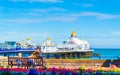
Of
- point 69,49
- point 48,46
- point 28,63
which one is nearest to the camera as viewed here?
point 28,63

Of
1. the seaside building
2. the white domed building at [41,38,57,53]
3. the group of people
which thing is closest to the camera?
the group of people

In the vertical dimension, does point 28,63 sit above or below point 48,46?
below

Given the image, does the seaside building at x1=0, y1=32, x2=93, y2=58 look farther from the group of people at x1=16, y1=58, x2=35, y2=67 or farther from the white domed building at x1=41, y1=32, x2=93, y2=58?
the group of people at x1=16, y1=58, x2=35, y2=67

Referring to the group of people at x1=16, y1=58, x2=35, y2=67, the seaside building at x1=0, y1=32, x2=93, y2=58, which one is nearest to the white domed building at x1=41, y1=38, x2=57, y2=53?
the seaside building at x1=0, y1=32, x2=93, y2=58

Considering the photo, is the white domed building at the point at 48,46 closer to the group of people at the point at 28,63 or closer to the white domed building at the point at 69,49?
the white domed building at the point at 69,49

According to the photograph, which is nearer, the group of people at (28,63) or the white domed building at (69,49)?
the group of people at (28,63)

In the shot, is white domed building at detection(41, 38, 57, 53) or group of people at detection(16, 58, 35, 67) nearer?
group of people at detection(16, 58, 35, 67)

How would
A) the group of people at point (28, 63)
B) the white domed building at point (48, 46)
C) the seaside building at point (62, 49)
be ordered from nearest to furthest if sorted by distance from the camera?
the group of people at point (28, 63) < the seaside building at point (62, 49) < the white domed building at point (48, 46)

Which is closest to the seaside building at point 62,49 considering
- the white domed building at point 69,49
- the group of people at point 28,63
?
the white domed building at point 69,49

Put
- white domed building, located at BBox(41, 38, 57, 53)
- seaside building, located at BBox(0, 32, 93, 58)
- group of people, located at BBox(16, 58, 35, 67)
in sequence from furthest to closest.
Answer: white domed building, located at BBox(41, 38, 57, 53) < seaside building, located at BBox(0, 32, 93, 58) < group of people, located at BBox(16, 58, 35, 67)

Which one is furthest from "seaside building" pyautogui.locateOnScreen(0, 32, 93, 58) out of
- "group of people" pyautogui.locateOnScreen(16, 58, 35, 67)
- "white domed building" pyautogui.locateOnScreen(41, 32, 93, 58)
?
"group of people" pyautogui.locateOnScreen(16, 58, 35, 67)

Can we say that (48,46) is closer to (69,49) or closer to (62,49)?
(62,49)

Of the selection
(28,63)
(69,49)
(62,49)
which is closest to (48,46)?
(62,49)

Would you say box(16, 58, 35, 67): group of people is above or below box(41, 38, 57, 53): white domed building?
below
